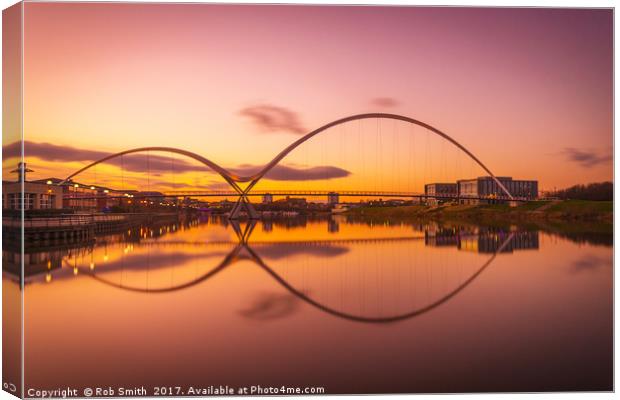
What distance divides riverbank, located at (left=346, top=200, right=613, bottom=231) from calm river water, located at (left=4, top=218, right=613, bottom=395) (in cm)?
1514

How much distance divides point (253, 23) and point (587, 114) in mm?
5615

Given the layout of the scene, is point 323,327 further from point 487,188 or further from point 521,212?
point 487,188

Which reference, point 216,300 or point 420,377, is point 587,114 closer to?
point 420,377

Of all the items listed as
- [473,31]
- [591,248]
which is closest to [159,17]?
[473,31]

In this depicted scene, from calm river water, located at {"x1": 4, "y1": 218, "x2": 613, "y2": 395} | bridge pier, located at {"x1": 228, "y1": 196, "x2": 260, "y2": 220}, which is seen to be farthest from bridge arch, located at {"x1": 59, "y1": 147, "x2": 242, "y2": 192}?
calm river water, located at {"x1": 4, "y1": 218, "x2": 613, "y2": 395}

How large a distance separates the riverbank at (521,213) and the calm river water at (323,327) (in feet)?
49.7

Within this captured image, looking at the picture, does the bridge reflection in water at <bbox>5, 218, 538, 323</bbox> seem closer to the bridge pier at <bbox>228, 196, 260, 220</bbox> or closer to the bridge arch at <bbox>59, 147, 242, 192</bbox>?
the bridge arch at <bbox>59, 147, 242, 192</bbox>

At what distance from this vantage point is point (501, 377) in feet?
17.0

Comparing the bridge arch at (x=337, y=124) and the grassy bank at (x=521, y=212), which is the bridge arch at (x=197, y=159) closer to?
the bridge arch at (x=337, y=124)

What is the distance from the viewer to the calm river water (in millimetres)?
5234

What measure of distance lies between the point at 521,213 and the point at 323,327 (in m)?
45.8

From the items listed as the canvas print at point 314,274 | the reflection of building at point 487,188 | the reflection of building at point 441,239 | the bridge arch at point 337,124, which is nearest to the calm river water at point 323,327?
the canvas print at point 314,274

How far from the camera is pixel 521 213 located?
47.2 metres

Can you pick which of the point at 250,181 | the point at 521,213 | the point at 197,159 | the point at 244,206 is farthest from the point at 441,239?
the point at 244,206
